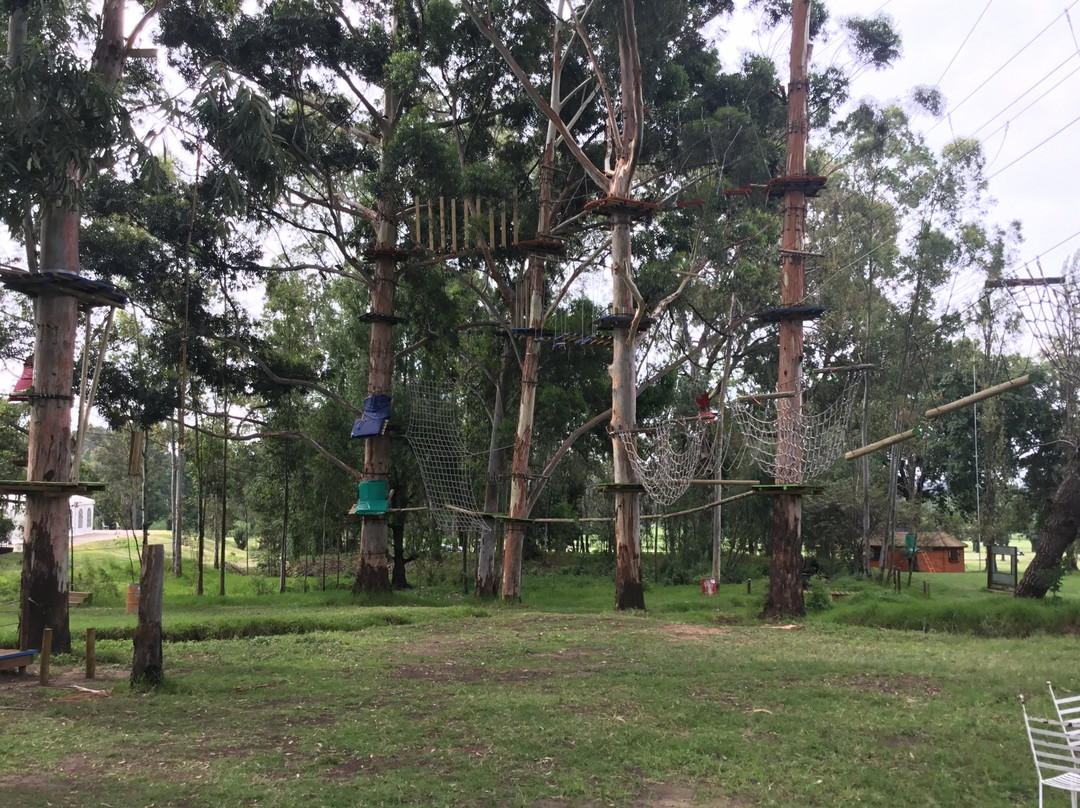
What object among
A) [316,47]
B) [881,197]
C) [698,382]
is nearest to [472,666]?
[316,47]

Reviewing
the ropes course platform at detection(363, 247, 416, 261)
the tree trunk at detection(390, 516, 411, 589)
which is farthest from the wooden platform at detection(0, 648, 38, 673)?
the tree trunk at detection(390, 516, 411, 589)

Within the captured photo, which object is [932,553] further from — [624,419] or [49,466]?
[49,466]

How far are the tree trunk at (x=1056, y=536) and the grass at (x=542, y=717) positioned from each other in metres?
2.97

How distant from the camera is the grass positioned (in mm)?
4938

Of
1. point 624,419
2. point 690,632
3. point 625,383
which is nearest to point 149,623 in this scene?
point 690,632

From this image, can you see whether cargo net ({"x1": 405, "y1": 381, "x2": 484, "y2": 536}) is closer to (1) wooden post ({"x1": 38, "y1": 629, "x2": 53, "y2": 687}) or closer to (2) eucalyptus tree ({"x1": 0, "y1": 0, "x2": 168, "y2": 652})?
(2) eucalyptus tree ({"x1": 0, "y1": 0, "x2": 168, "y2": 652})

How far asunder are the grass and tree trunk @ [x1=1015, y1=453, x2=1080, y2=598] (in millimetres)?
2967

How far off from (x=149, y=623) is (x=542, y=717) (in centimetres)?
337

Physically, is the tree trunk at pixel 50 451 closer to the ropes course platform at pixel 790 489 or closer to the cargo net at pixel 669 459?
the cargo net at pixel 669 459

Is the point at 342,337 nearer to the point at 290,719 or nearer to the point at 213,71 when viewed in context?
the point at 213,71

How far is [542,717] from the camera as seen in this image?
→ 6.49 meters

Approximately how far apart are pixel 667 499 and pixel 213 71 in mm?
8057

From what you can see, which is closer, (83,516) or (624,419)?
(624,419)

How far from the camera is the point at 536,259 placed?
16.9m
